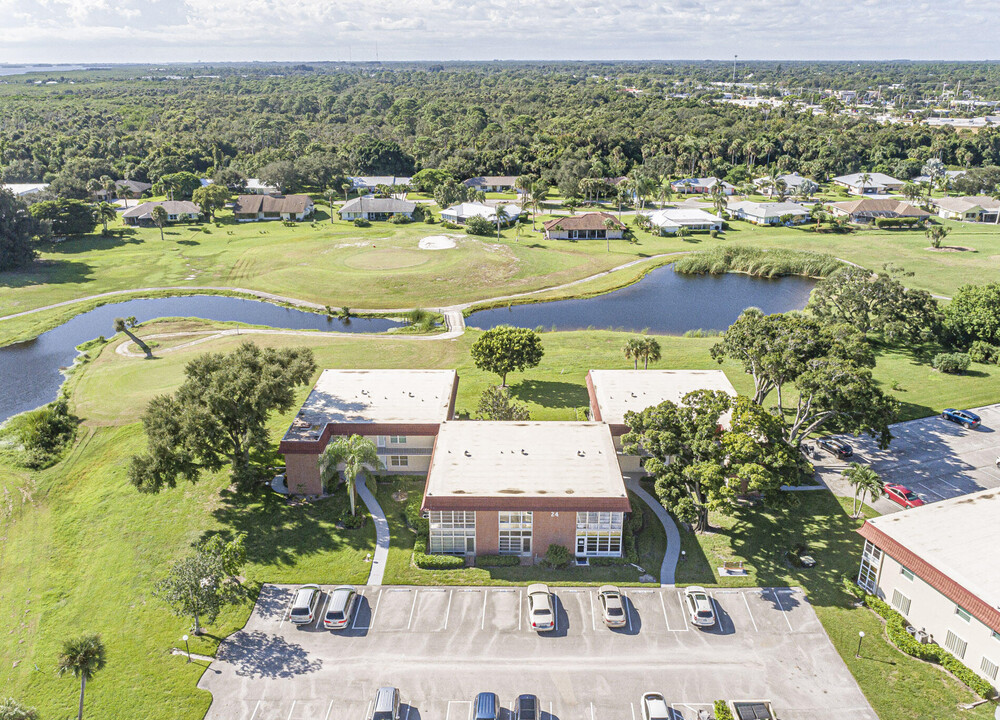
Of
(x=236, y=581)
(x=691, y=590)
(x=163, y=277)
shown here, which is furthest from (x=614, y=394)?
(x=163, y=277)

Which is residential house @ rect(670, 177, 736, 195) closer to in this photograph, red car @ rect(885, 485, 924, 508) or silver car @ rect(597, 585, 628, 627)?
red car @ rect(885, 485, 924, 508)

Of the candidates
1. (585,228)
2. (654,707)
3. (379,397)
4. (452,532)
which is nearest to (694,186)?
(585,228)

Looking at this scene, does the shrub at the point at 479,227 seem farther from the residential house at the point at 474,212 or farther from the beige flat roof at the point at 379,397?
the beige flat roof at the point at 379,397

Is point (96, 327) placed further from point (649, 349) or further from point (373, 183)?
point (373, 183)

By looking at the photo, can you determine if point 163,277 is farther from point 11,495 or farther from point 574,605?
point 574,605

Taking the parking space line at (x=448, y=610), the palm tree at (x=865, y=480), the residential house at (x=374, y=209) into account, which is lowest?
the parking space line at (x=448, y=610)

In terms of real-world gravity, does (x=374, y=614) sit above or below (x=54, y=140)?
below

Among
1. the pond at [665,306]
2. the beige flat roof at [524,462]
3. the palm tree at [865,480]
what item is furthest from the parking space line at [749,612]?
the pond at [665,306]
